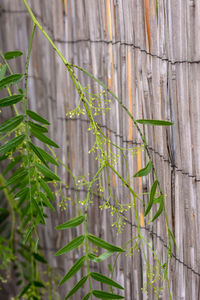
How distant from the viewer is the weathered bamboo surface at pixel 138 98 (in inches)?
29.9

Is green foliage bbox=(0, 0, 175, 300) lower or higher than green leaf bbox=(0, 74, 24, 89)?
lower

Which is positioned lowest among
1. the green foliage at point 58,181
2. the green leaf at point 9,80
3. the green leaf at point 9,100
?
the green foliage at point 58,181

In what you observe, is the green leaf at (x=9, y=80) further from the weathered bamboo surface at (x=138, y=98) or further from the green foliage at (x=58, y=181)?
the weathered bamboo surface at (x=138, y=98)

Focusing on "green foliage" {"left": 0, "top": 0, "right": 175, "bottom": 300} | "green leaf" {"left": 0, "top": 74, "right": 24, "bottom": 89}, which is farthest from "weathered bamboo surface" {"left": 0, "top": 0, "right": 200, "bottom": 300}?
"green leaf" {"left": 0, "top": 74, "right": 24, "bottom": 89}

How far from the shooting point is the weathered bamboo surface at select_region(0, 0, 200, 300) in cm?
76

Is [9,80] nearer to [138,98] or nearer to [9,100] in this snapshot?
[9,100]

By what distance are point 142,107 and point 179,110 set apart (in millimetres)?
117

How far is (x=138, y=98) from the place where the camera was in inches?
34.8

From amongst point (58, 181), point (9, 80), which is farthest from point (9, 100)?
point (58, 181)

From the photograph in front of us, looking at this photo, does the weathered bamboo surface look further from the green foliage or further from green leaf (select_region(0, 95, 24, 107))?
green leaf (select_region(0, 95, 24, 107))

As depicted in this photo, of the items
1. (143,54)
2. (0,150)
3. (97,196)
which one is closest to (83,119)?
(97,196)

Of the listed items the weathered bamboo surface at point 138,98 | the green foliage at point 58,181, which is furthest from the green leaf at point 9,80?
the weathered bamboo surface at point 138,98

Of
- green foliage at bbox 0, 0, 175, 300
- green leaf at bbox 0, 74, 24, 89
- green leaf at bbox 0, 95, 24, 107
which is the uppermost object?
green leaf at bbox 0, 74, 24, 89

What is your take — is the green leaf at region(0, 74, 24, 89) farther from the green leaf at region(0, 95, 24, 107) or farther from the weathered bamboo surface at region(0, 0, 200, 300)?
the weathered bamboo surface at region(0, 0, 200, 300)
